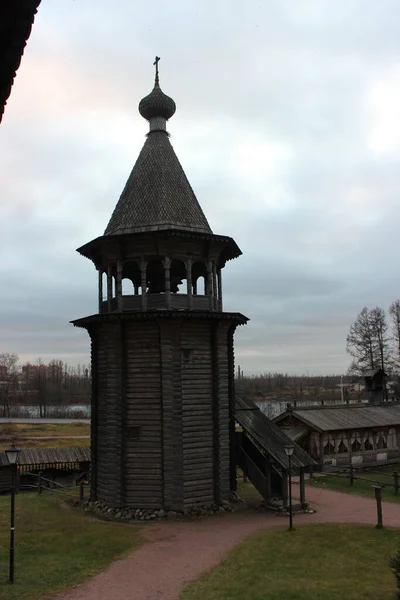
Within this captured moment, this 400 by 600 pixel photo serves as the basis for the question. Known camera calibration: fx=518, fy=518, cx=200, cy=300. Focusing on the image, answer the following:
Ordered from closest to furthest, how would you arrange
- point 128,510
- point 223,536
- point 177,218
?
point 223,536 < point 128,510 < point 177,218

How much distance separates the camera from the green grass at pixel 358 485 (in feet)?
69.4

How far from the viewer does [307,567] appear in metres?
12.4

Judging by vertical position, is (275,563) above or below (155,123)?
below

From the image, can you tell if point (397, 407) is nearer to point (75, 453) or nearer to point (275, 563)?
point (75, 453)

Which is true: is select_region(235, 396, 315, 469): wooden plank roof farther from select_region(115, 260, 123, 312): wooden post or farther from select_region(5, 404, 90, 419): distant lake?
select_region(5, 404, 90, 419): distant lake

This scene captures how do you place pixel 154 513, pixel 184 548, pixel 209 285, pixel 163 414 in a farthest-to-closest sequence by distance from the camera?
pixel 209 285, pixel 163 414, pixel 154 513, pixel 184 548

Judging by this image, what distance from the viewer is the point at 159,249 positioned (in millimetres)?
18516

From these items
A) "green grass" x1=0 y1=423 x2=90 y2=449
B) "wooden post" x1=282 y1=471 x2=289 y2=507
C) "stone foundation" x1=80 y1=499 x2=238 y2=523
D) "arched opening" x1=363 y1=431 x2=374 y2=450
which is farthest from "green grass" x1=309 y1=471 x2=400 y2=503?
"green grass" x1=0 y1=423 x2=90 y2=449

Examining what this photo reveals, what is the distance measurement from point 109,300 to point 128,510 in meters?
7.40

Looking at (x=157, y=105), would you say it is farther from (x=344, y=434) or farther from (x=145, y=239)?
(x=344, y=434)

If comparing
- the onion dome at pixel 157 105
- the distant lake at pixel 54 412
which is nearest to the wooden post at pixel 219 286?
the onion dome at pixel 157 105

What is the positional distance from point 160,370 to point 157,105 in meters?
11.3

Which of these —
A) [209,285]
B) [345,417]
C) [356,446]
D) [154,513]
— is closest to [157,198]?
[209,285]

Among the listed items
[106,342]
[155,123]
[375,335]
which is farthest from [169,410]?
[375,335]
